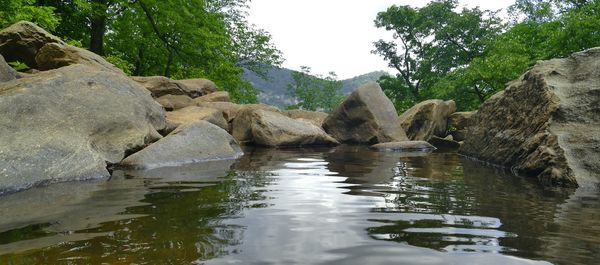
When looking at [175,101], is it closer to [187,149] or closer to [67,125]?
[187,149]

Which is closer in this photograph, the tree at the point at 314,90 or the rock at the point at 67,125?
the rock at the point at 67,125

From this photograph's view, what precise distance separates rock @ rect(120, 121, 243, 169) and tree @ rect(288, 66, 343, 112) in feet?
188

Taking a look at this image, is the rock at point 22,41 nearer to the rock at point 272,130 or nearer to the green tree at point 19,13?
the green tree at point 19,13

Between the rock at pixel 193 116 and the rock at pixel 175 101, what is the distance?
1347mm

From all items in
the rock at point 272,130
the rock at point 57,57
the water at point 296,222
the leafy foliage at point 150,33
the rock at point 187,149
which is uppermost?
the leafy foliage at point 150,33

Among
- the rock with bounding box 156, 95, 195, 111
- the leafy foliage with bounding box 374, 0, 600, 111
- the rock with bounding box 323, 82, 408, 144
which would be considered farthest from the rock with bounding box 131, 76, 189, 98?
the leafy foliage with bounding box 374, 0, 600, 111

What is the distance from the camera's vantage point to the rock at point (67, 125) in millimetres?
5242

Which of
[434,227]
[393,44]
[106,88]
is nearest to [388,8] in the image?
[393,44]

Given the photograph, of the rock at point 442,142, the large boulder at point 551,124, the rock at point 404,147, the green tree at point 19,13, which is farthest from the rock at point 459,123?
the green tree at point 19,13

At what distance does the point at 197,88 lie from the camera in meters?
17.5

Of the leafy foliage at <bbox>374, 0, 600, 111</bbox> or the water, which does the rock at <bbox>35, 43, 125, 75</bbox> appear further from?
the leafy foliage at <bbox>374, 0, 600, 111</bbox>

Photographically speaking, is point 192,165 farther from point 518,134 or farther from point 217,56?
point 217,56

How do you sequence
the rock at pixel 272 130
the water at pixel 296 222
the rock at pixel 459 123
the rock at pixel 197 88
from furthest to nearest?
the rock at pixel 459 123 → the rock at pixel 197 88 → the rock at pixel 272 130 → the water at pixel 296 222

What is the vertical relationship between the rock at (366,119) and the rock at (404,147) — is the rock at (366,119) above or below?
above
